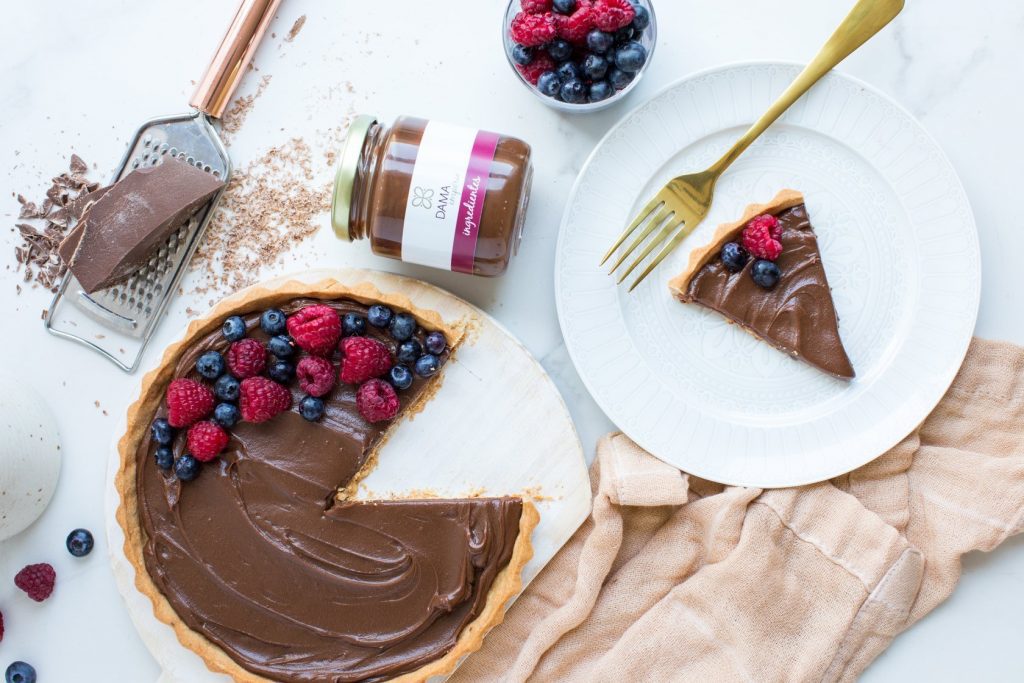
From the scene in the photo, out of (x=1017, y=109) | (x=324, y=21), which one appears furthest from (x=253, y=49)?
(x=1017, y=109)

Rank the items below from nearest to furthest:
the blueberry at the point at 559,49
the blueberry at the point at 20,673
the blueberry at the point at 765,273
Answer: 1. the blueberry at the point at 559,49
2. the blueberry at the point at 765,273
3. the blueberry at the point at 20,673

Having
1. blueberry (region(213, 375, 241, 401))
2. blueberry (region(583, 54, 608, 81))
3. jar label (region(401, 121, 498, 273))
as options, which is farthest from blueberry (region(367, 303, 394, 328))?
blueberry (region(583, 54, 608, 81))

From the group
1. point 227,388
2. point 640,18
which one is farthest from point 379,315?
point 640,18

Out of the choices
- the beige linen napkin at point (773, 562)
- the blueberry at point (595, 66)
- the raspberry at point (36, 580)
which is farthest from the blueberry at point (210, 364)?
the blueberry at point (595, 66)

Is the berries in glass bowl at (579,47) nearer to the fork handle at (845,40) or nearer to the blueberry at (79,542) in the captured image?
the fork handle at (845,40)

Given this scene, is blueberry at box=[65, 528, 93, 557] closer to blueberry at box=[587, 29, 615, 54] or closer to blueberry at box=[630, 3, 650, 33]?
blueberry at box=[587, 29, 615, 54]

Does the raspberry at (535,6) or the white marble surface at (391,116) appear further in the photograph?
the white marble surface at (391,116)
